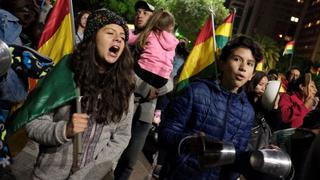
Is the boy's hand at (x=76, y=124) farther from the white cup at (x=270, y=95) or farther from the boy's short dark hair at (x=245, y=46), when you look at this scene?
the white cup at (x=270, y=95)

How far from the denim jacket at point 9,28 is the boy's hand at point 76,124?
2.59ft

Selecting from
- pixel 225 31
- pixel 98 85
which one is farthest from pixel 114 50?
pixel 225 31

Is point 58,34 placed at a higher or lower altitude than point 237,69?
lower

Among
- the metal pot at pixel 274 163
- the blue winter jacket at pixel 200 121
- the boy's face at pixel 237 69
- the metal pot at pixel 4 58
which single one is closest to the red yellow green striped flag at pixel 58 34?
the metal pot at pixel 4 58

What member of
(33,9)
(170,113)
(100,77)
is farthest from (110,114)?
(33,9)

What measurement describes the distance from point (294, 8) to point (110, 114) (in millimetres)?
152867

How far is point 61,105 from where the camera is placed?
10.4ft

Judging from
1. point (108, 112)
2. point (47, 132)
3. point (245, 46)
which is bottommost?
point (47, 132)

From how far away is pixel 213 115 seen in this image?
3.44 metres

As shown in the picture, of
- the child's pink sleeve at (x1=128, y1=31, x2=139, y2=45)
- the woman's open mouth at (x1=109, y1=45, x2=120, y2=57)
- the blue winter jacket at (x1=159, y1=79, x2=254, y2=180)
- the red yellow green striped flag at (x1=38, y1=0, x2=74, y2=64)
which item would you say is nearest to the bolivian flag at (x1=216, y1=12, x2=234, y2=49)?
the child's pink sleeve at (x1=128, y1=31, x2=139, y2=45)

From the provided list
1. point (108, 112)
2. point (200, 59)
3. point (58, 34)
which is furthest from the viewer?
point (200, 59)

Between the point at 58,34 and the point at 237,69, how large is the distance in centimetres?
147

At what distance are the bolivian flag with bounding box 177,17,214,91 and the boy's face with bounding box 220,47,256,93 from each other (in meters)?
2.03

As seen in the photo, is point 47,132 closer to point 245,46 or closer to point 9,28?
point 9,28
